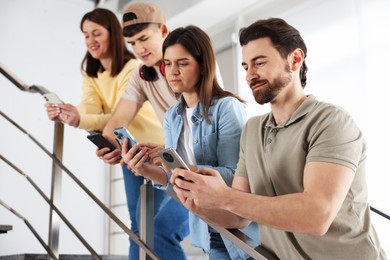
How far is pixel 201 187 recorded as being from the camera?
1061 mm

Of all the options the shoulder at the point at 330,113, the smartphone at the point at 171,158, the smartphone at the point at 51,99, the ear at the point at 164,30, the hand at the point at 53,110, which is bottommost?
the smartphone at the point at 171,158

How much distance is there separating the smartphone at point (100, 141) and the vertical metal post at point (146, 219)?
15 centimetres

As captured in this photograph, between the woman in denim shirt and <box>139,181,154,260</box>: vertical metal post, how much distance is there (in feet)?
0.13

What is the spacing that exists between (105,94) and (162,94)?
16.3 inches

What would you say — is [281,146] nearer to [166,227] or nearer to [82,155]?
[166,227]

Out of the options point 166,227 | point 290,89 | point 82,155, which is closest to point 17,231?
point 82,155

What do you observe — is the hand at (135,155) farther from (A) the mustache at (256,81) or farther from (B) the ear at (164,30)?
(B) the ear at (164,30)

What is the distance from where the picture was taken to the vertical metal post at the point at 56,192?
6.15ft

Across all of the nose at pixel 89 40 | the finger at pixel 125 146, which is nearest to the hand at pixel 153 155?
the finger at pixel 125 146

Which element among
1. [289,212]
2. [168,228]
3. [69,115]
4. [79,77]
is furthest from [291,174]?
[79,77]

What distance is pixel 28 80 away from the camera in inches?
165

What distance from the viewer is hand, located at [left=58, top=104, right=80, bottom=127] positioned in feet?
6.40

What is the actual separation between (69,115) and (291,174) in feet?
3.51

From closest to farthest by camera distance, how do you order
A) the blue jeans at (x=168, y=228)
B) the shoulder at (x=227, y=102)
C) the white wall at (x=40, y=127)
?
1. the shoulder at (x=227, y=102)
2. the blue jeans at (x=168, y=228)
3. the white wall at (x=40, y=127)
